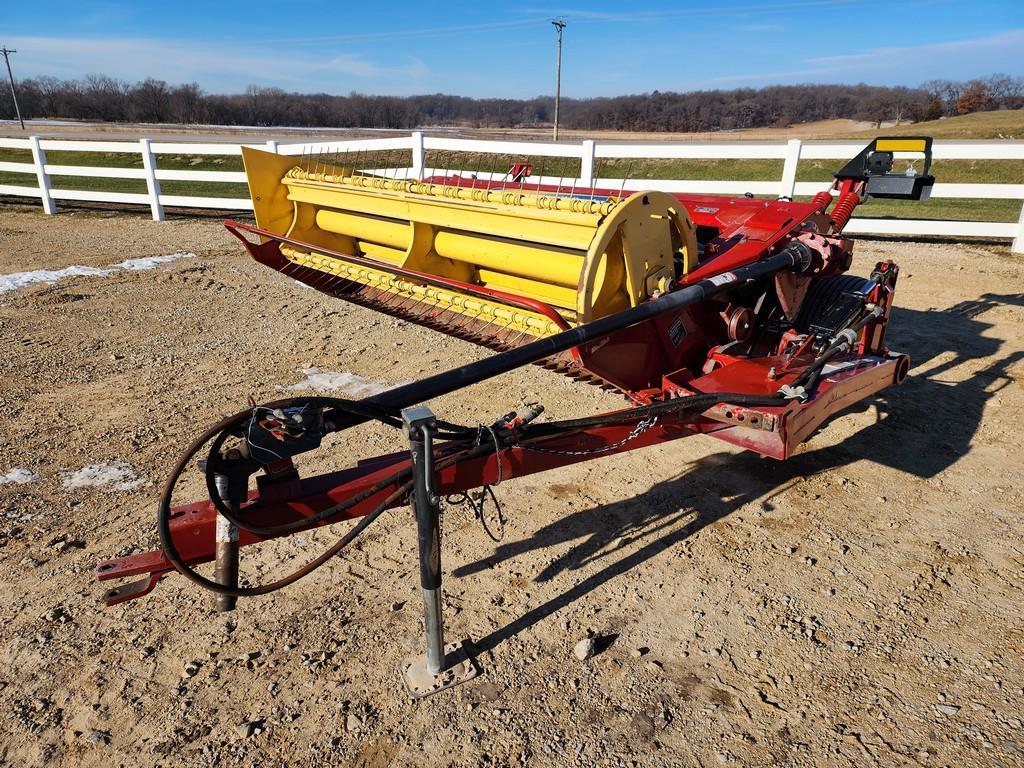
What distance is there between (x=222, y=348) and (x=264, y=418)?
418 centimetres

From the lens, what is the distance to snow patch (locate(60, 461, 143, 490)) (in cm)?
373

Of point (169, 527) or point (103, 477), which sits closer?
point (169, 527)

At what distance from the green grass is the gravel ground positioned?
8.63 m

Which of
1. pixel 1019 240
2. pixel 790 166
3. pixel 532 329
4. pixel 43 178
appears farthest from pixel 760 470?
pixel 43 178

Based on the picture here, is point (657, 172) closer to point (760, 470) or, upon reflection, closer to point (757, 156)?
point (757, 156)

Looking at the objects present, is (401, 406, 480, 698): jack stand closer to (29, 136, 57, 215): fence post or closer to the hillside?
(29, 136, 57, 215): fence post

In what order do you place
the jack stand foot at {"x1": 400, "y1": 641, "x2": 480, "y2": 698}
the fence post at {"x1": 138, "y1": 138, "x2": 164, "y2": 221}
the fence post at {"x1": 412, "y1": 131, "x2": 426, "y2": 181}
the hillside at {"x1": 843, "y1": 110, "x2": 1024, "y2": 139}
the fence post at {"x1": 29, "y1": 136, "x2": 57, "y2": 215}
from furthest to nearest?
1. the hillside at {"x1": 843, "y1": 110, "x2": 1024, "y2": 139}
2. the fence post at {"x1": 29, "y1": 136, "x2": 57, "y2": 215}
3. the fence post at {"x1": 138, "y1": 138, "x2": 164, "y2": 221}
4. the fence post at {"x1": 412, "y1": 131, "x2": 426, "y2": 181}
5. the jack stand foot at {"x1": 400, "y1": 641, "x2": 480, "y2": 698}

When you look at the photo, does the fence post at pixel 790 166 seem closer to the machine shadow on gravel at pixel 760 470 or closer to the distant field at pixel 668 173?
the machine shadow on gravel at pixel 760 470

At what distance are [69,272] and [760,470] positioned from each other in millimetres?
8257

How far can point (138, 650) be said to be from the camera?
2619mm

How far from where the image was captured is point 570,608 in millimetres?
2902

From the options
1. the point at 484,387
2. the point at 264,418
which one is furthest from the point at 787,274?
the point at 264,418

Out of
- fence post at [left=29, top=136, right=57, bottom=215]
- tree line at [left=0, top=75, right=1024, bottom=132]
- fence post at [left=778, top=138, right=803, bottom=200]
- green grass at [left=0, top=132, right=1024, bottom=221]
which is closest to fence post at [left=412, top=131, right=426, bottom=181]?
green grass at [left=0, top=132, right=1024, bottom=221]

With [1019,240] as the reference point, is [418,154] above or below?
above
